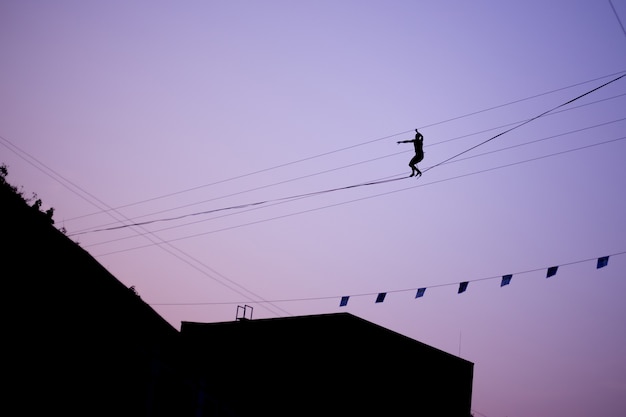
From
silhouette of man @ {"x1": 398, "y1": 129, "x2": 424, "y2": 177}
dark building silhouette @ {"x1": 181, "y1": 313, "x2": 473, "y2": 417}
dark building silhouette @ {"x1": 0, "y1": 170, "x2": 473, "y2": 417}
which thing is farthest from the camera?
dark building silhouette @ {"x1": 181, "y1": 313, "x2": 473, "y2": 417}

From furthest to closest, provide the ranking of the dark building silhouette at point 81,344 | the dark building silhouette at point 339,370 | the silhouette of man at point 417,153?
the dark building silhouette at point 339,370, the silhouette of man at point 417,153, the dark building silhouette at point 81,344

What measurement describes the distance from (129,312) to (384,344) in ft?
63.1

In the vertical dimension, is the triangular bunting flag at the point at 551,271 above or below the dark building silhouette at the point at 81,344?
Answer: above

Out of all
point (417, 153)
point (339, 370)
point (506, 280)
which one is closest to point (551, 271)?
point (506, 280)

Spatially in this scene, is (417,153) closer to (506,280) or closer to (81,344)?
(506,280)

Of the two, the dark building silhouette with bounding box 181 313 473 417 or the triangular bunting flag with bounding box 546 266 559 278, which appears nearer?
the triangular bunting flag with bounding box 546 266 559 278

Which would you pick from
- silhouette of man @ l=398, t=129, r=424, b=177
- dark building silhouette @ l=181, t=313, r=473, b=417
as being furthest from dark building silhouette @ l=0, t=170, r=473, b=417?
dark building silhouette @ l=181, t=313, r=473, b=417

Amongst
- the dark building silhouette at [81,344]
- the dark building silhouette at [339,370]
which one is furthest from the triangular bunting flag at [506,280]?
the dark building silhouette at [339,370]

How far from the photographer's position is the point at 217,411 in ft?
39.4

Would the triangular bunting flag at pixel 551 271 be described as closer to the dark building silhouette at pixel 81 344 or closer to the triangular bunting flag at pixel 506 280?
the triangular bunting flag at pixel 506 280

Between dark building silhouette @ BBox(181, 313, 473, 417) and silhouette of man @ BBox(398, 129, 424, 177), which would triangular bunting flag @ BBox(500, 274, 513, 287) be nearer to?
silhouette of man @ BBox(398, 129, 424, 177)

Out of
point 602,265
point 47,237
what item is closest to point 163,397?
point 47,237

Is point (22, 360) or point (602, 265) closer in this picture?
point (22, 360)

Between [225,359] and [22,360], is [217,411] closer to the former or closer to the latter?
[22,360]
